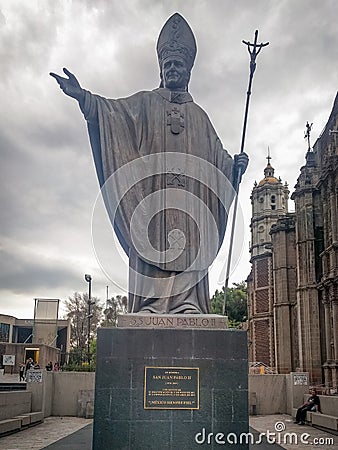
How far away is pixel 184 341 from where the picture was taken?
23.5 ft

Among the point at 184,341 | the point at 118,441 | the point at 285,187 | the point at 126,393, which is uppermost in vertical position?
the point at 285,187

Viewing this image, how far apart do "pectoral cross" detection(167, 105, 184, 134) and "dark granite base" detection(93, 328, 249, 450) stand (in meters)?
2.99

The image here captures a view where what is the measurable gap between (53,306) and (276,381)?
56.0 feet

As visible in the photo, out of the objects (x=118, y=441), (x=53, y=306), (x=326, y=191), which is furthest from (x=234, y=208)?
(x=326, y=191)

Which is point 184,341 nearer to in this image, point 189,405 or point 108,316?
point 189,405

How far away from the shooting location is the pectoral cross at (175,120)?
27.6 feet

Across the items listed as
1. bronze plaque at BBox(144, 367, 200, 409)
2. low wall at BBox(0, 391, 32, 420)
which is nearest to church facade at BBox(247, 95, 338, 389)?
low wall at BBox(0, 391, 32, 420)

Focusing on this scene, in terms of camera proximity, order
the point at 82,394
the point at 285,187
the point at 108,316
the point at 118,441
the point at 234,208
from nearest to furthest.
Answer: the point at 118,441 < the point at 234,208 < the point at 82,394 < the point at 108,316 < the point at 285,187

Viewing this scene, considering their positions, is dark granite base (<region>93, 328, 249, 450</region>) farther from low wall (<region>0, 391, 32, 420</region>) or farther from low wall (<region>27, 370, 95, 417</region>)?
low wall (<region>27, 370, 95, 417</region>)

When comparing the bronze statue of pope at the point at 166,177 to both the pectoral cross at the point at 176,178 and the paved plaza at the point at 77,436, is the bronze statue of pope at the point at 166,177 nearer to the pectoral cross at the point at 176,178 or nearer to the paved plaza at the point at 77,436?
the pectoral cross at the point at 176,178

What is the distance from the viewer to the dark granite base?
267 inches

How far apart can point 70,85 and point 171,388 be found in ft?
13.9

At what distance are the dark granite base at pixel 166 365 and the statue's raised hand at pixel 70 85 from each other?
326 centimetres

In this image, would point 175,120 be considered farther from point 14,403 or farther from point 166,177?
point 14,403
